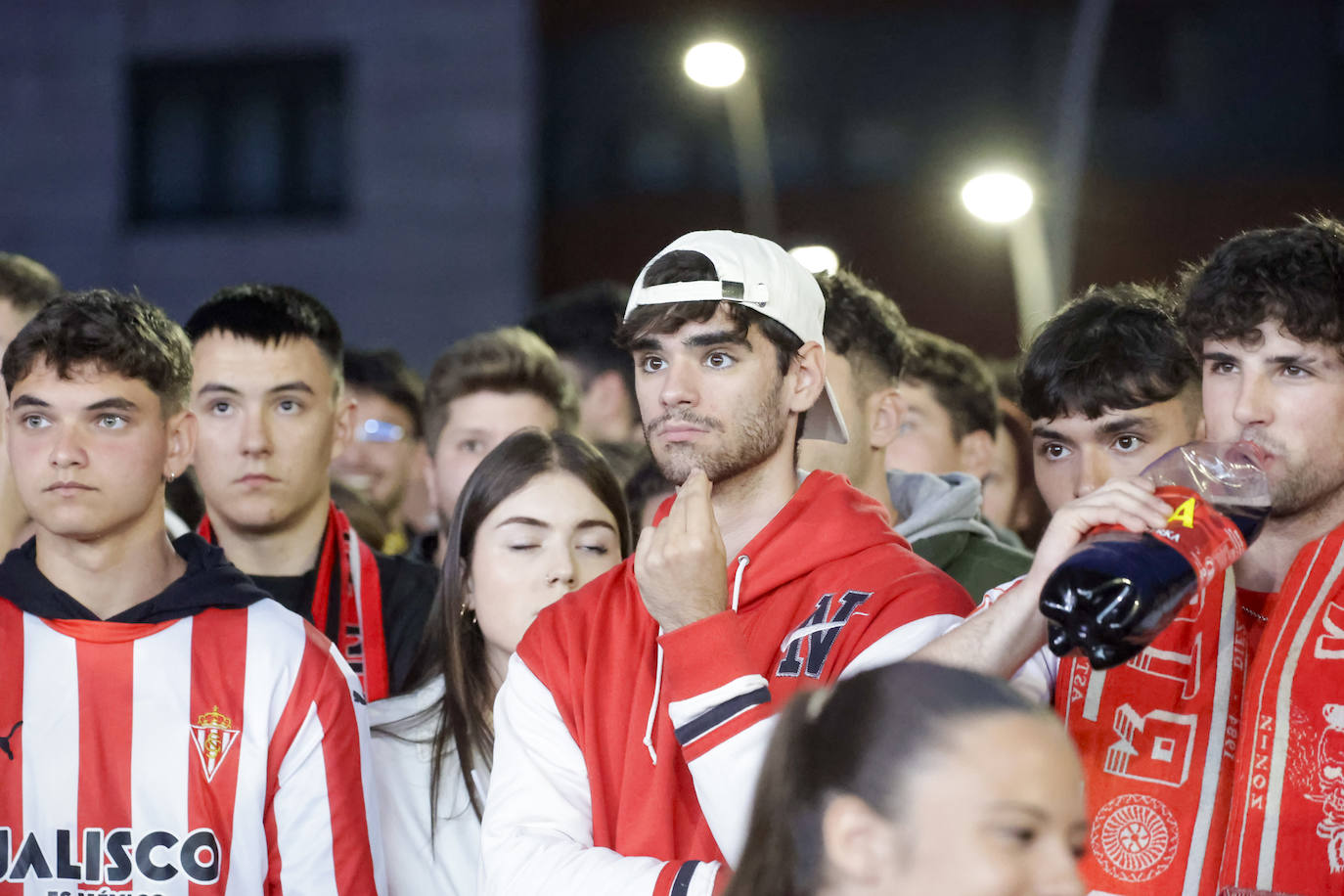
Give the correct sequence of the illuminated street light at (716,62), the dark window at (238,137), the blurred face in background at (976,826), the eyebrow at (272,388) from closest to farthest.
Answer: the blurred face in background at (976,826) → the eyebrow at (272,388) → the illuminated street light at (716,62) → the dark window at (238,137)

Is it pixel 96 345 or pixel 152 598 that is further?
pixel 96 345

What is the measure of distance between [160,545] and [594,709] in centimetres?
114

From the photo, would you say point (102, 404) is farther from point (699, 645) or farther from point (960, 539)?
point (960, 539)

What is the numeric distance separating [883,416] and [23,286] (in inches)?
105

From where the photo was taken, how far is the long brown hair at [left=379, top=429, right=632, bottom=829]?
11.7 ft

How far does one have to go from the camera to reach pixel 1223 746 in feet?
8.37

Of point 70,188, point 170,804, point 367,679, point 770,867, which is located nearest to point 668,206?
point 70,188

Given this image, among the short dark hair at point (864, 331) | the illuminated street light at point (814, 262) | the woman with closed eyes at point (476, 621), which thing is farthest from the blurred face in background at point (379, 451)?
the woman with closed eyes at point (476, 621)

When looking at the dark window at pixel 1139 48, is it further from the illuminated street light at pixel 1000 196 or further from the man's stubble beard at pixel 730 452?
the man's stubble beard at pixel 730 452

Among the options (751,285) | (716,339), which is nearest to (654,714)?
(716,339)

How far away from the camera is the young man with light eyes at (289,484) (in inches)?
167

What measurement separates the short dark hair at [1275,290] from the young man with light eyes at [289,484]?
234cm

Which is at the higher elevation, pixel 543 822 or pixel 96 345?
pixel 96 345

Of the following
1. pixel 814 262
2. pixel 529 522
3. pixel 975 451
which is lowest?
pixel 529 522
